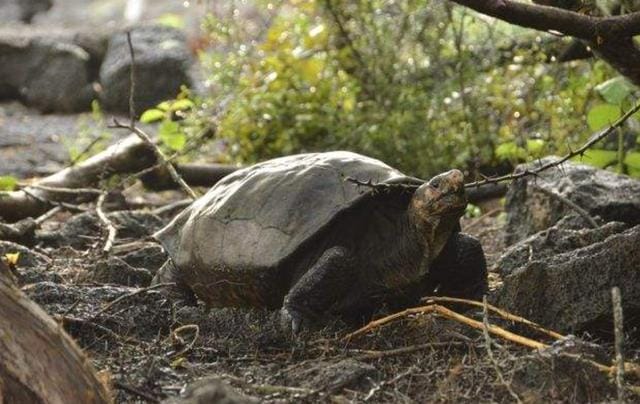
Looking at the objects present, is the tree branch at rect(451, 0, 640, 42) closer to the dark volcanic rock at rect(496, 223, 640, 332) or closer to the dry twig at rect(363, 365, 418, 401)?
the dark volcanic rock at rect(496, 223, 640, 332)

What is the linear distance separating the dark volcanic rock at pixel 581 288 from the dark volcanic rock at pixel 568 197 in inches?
50.0

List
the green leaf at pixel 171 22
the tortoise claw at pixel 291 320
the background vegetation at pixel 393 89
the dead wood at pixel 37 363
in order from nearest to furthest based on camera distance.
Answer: the dead wood at pixel 37 363 → the tortoise claw at pixel 291 320 → the background vegetation at pixel 393 89 → the green leaf at pixel 171 22

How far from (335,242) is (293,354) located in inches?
25.0

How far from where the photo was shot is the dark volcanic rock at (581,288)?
136 inches

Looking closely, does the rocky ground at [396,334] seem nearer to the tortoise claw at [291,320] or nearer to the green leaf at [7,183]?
the tortoise claw at [291,320]

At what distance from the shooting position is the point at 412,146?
726 centimetres

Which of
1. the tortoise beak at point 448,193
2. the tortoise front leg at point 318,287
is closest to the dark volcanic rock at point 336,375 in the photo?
the tortoise front leg at point 318,287

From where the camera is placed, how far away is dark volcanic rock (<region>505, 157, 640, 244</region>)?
16.5 feet

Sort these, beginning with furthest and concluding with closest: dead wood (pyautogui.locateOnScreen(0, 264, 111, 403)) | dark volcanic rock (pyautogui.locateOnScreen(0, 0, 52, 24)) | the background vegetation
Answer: dark volcanic rock (pyautogui.locateOnScreen(0, 0, 52, 24)) → the background vegetation → dead wood (pyautogui.locateOnScreen(0, 264, 111, 403))

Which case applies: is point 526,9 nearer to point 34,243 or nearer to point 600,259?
point 600,259

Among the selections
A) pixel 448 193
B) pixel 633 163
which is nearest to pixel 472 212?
pixel 633 163

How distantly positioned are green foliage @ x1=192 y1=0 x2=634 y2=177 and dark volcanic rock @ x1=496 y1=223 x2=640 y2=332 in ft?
10.3

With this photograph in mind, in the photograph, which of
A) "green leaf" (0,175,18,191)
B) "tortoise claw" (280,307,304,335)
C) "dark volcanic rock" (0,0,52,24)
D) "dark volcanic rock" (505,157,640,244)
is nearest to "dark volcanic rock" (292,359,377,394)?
"tortoise claw" (280,307,304,335)

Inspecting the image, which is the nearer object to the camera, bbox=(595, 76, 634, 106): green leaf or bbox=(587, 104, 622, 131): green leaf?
bbox=(595, 76, 634, 106): green leaf
